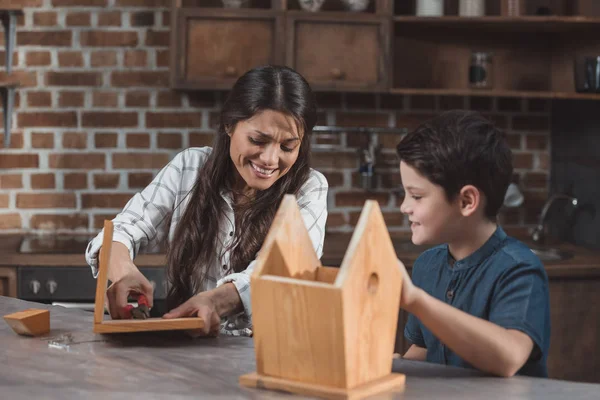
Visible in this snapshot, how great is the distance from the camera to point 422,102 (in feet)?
11.9

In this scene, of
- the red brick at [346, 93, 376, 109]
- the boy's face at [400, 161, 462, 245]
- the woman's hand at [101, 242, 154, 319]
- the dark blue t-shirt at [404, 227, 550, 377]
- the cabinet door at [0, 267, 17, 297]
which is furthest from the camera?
the red brick at [346, 93, 376, 109]

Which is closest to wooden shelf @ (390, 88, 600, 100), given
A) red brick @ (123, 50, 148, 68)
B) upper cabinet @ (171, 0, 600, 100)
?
upper cabinet @ (171, 0, 600, 100)

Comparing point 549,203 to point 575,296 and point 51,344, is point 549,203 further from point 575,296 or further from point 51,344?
point 51,344

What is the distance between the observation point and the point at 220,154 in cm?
221

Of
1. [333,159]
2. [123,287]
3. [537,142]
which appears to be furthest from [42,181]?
[537,142]

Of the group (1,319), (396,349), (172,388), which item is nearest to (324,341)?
(172,388)

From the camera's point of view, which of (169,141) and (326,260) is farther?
(169,141)

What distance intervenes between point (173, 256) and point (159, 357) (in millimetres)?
658

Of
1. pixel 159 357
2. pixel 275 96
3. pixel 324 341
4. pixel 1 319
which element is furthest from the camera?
pixel 275 96

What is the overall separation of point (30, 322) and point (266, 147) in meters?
0.66

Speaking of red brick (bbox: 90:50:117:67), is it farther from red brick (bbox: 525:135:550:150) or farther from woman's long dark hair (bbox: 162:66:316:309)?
red brick (bbox: 525:135:550:150)

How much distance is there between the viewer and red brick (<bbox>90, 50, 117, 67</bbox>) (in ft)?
11.4

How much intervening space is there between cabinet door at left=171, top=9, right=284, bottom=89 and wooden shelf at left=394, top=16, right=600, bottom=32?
0.48 metres

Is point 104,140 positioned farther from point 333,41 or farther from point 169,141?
point 333,41
